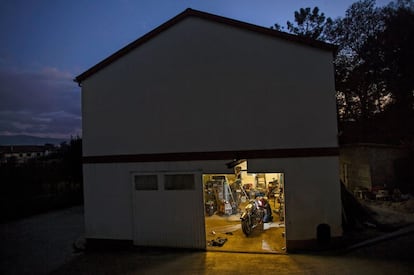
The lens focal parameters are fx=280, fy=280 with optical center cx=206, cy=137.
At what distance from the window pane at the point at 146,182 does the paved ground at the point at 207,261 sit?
6.71 ft

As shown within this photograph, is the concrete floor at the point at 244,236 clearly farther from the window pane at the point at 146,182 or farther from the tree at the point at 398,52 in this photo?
the tree at the point at 398,52

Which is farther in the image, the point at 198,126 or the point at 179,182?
the point at 179,182

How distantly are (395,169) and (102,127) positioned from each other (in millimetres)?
15389

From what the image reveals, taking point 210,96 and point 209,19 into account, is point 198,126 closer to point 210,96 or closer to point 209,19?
point 210,96

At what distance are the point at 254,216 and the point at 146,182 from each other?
4.44m

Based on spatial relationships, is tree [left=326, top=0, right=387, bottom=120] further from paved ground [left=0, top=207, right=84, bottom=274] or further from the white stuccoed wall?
paved ground [left=0, top=207, right=84, bottom=274]

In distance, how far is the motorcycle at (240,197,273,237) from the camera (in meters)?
10.4

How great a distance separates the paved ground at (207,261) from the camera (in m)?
7.02

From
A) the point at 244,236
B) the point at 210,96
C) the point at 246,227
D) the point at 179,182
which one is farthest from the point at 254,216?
the point at 210,96

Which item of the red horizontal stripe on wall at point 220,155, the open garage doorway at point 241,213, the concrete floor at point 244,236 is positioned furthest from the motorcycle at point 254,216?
the red horizontal stripe on wall at point 220,155

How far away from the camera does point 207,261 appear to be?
26.3 ft

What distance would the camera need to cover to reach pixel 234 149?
346 inches

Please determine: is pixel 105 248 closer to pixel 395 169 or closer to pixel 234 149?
pixel 234 149

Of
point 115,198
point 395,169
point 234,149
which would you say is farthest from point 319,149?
point 395,169
